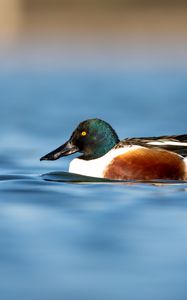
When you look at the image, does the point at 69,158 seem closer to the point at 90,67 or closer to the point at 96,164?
the point at 96,164

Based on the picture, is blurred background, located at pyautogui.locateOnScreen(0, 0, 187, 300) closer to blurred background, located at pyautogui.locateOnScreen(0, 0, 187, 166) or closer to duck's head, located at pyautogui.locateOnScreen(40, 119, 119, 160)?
blurred background, located at pyautogui.locateOnScreen(0, 0, 187, 166)

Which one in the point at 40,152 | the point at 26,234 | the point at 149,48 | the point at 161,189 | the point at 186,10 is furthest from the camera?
the point at 186,10

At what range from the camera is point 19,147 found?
12750 millimetres

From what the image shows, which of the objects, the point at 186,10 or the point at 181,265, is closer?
the point at 181,265

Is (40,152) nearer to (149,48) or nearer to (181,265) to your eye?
(181,265)

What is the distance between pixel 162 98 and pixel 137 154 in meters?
8.95

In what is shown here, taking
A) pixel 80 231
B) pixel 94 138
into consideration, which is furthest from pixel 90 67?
pixel 80 231

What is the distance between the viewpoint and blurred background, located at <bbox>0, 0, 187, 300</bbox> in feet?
23.4

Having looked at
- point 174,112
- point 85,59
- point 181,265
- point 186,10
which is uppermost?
point 186,10

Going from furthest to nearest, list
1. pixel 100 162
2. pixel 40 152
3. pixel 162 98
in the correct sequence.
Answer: pixel 162 98
pixel 40 152
pixel 100 162

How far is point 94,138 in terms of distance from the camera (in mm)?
10539

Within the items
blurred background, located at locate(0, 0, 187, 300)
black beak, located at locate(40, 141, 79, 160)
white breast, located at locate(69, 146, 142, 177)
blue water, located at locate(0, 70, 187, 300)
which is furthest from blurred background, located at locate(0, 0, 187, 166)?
white breast, located at locate(69, 146, 142, 177)

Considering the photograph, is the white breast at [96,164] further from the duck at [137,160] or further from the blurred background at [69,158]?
the blurred background at [69,158]

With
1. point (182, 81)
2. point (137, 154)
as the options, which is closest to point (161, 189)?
point (137, 154)
